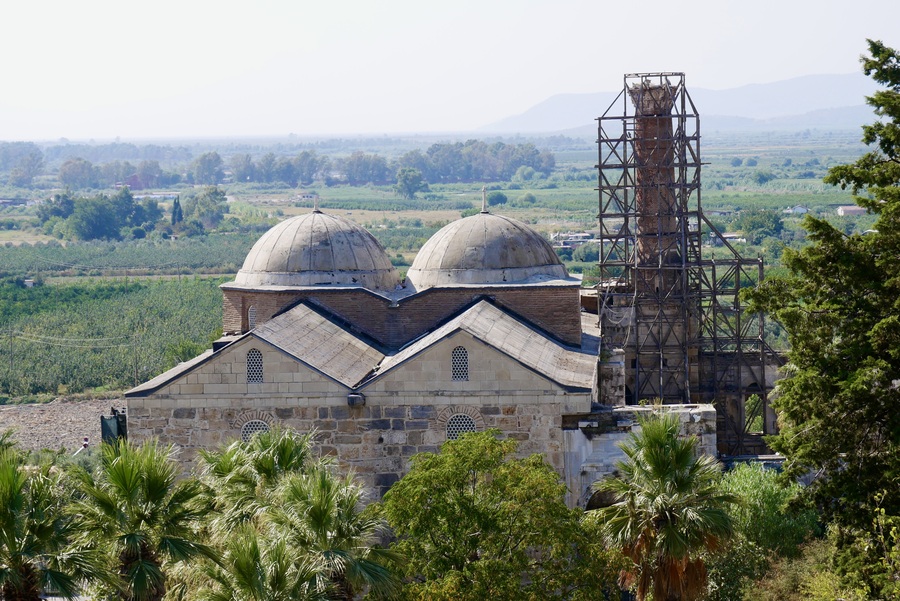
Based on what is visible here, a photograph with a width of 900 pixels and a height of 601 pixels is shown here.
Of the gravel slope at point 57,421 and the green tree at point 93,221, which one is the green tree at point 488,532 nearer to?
the gravel slope at point 57,421

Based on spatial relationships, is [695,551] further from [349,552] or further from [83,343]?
[83,343]

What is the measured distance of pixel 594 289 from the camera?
42.8 meters

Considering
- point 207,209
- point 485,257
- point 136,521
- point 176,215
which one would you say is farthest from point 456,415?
point 207,209

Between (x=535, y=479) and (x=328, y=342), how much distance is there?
10.9m

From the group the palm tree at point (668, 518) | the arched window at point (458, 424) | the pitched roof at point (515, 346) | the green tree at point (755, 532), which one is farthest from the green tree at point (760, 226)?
the palm tree at point (668, 518)

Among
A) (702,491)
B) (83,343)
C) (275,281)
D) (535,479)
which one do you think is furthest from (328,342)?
(83,343)

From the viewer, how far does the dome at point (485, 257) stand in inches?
1363

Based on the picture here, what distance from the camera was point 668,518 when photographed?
1997 centimetres

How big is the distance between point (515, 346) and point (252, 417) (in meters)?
Result: 5.95

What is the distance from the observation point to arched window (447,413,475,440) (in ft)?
94.6

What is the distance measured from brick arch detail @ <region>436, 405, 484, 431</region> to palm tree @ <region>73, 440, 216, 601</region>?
10.5 metres

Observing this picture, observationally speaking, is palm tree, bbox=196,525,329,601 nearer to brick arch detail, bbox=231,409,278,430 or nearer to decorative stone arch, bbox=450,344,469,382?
brick arch detail, bbox=231,409,278,430

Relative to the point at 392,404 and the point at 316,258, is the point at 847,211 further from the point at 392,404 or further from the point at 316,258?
the point at 392,404

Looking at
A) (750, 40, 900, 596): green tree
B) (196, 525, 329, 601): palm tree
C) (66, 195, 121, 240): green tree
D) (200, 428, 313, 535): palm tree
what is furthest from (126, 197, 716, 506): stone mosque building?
(66, 195, 121, 240): green tree
